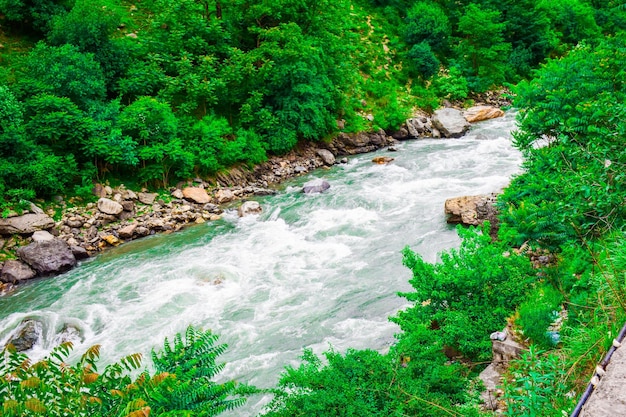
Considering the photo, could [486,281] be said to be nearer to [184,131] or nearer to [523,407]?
[523,407]

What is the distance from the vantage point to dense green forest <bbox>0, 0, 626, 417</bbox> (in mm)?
5145

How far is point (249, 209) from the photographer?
1692cm

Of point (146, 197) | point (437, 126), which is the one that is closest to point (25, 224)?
point (146, 197)

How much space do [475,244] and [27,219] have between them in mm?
13674

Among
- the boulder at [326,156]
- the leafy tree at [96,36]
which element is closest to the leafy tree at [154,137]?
the leafy tree at [96,36]

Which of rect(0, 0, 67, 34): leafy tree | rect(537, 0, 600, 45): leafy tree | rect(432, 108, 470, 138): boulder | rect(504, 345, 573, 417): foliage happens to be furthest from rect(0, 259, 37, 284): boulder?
rect(537, 0, 600, 45): leafy tree

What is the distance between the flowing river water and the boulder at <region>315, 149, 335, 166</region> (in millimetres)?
3940

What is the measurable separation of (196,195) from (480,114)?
64.6ft

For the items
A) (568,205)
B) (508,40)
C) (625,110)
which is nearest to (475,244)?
(568,205)

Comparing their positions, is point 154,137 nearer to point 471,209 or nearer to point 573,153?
point 471,209

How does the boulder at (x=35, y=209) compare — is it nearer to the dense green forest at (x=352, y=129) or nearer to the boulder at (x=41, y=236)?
the dense green forest at (x=352, y=129)

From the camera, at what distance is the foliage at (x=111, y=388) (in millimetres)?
4027

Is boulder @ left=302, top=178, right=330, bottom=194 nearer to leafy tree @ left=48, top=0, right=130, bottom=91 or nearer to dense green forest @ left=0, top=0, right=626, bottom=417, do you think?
dense green forest @ left=0, top=0, right=626, bottom=417

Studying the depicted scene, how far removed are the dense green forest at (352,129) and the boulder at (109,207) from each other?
0.99 meters
